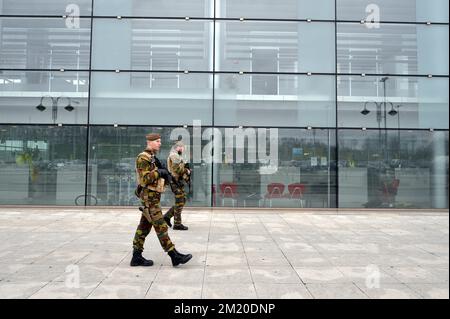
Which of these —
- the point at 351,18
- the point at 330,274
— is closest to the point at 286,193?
the point at 351,18

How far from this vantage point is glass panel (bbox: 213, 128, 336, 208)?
40.9 ft

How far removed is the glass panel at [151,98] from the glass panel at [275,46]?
1255 mm

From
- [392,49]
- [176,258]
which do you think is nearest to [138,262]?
[176,258]

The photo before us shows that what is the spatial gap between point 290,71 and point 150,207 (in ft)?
29.8

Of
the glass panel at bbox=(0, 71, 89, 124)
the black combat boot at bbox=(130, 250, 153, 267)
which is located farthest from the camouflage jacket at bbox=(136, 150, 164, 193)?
the glass panel at bbox=(0, 71, 89, 124)

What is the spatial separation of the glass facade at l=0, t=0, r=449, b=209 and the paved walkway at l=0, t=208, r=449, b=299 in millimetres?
2565

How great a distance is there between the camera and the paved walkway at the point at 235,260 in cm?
443

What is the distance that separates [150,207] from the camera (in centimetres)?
530

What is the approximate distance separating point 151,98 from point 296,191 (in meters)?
5.86

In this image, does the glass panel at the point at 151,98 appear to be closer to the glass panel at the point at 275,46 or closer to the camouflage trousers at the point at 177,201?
the glass panel at the point at 275,46

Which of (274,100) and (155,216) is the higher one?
(274,100)

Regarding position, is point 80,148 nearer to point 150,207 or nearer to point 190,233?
point 190,233

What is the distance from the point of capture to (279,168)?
494 inches

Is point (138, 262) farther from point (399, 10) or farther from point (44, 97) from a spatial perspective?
point (399, 10)
